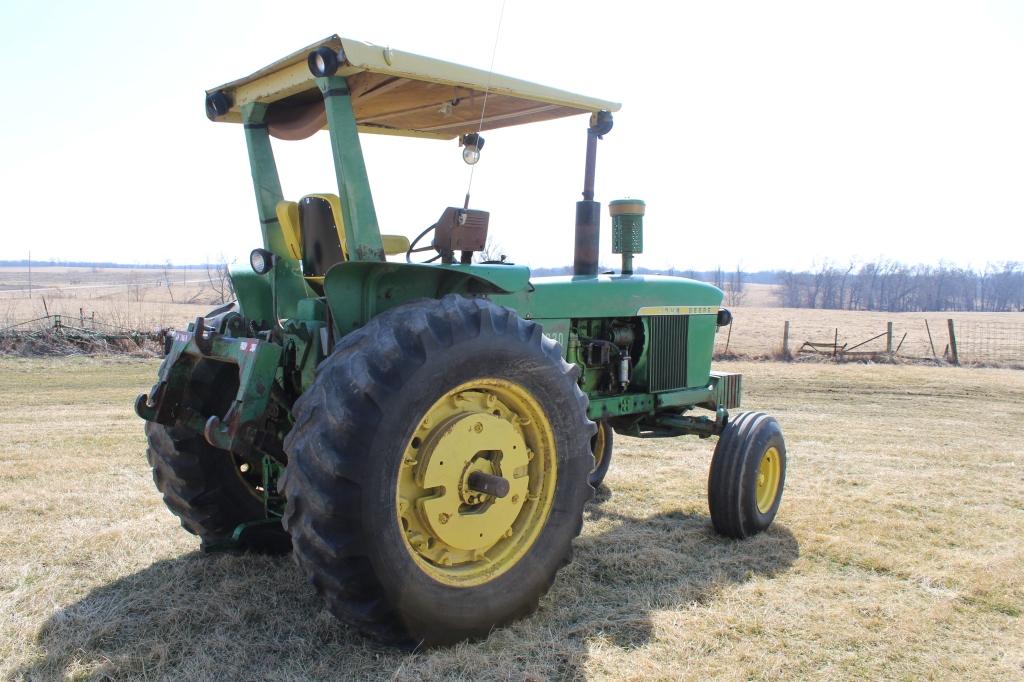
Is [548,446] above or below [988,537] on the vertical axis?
above

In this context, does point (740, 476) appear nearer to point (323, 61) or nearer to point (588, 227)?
point (588, 227)

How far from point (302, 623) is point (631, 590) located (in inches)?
62.6

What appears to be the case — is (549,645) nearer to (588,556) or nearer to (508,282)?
(588,556)

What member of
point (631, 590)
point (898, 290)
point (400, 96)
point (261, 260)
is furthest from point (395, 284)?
point (898, 290)

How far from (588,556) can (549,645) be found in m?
1.18

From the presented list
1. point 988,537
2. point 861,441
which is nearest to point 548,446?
point 988,537

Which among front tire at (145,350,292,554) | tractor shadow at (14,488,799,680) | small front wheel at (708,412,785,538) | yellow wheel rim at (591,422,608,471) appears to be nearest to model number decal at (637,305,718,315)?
small front wheel at (708,412,785,538)

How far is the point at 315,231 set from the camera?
347 centimetres

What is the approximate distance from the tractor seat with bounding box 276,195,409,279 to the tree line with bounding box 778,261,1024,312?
9274 cm

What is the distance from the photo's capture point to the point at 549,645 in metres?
3.13

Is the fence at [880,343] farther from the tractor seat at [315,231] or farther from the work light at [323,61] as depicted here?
the work light at [323,61]

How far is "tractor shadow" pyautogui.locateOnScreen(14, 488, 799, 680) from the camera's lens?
9.44 feet

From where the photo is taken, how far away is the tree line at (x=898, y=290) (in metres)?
90.8

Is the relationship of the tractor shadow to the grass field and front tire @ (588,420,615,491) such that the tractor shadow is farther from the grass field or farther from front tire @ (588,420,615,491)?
front tire @ (588,420,615,491)
